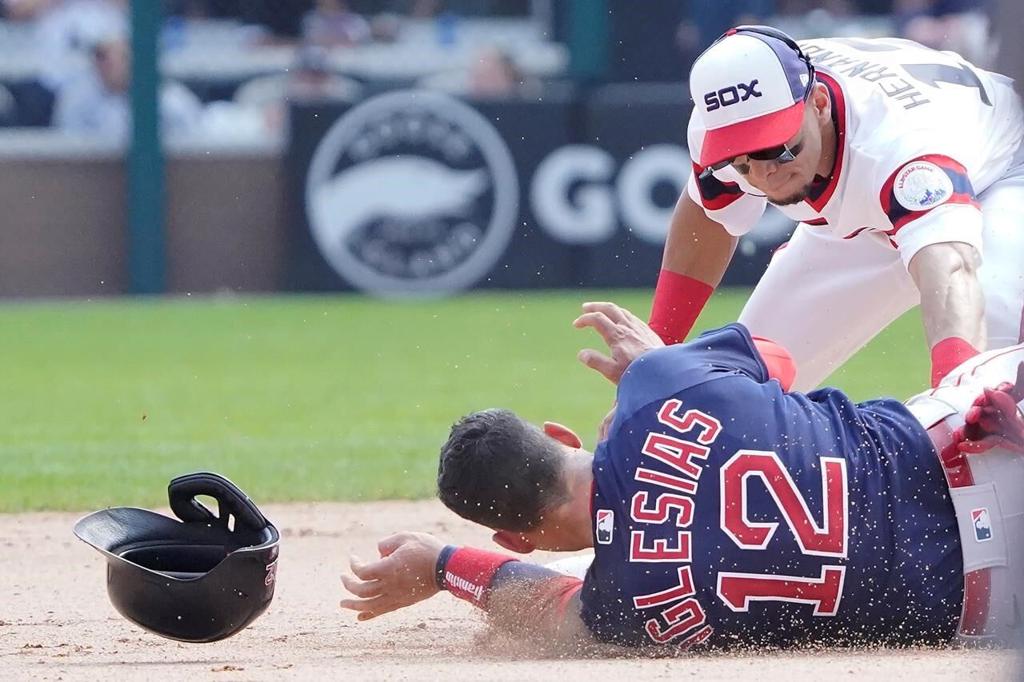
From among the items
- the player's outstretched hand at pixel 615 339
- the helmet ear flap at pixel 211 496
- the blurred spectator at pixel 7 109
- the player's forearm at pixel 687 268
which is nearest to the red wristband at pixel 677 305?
the player's forearm at pixel 687 268

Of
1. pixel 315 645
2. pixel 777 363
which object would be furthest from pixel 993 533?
pixel 315 645

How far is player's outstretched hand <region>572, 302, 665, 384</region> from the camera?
3.86 meters

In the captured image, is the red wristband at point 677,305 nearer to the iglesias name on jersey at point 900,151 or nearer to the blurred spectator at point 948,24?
the iglesias name on jersey at point 900,151

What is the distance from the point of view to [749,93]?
4234 millimetres

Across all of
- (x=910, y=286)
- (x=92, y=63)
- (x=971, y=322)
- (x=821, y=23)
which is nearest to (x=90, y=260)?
(x=92, y=63)

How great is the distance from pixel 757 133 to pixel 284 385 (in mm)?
6072

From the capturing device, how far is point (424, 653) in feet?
13.3

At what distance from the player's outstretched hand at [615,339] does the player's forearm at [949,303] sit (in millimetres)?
656

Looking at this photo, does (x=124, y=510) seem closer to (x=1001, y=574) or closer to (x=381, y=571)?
(x=381, y=571)

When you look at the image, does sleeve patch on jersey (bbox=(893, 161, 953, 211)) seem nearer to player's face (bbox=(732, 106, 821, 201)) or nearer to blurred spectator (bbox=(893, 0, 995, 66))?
player's face (bbox=(732, 106, 821, 201))

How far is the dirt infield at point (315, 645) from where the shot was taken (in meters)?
3.54

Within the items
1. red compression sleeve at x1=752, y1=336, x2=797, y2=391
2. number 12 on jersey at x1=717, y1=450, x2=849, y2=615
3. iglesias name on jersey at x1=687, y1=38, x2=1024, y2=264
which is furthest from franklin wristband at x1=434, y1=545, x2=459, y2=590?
iglesias name on jersey at x1=687, y1=38, x2=1024, y2=264

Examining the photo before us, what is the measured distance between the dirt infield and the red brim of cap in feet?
4.31

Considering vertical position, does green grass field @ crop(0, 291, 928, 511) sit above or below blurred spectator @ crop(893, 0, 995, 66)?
below
